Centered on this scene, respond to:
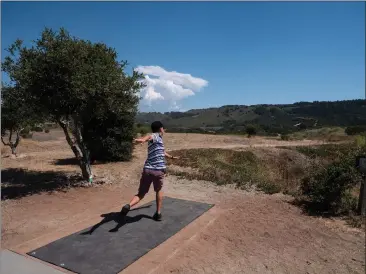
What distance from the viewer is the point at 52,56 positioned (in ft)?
26.5

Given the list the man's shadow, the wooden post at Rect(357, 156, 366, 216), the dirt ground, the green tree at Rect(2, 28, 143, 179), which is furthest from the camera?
the green tree at Rect(2, 28, 143, 179)

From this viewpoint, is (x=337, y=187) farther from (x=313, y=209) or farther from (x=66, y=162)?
(x=66, y=162)

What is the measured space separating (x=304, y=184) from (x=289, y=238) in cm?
281

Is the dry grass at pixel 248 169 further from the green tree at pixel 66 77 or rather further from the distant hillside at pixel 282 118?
the distant hillside at pixel 282 118

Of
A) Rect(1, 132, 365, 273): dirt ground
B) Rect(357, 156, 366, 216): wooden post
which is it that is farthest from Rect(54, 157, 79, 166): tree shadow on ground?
Rect(357, 156, 366, 216): wooden post

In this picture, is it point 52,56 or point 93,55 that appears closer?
point 52,56

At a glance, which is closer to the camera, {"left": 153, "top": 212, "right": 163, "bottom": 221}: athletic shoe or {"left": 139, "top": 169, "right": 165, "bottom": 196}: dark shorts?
{"left": 139, "top": 169, "right": 165, "bottom": 196}: dark shorts

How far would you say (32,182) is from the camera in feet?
33.2

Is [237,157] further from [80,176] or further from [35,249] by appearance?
[35,249]

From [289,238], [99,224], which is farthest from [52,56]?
[289,238]

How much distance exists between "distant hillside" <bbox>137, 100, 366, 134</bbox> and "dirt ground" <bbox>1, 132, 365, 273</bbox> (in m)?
40.2

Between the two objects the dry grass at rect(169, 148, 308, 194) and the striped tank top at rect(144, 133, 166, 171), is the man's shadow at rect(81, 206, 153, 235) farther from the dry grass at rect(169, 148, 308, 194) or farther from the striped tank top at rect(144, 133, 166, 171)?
A: the dry grass at rect(169, 148, 308, 194)

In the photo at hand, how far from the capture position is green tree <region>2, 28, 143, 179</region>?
26.7 ft

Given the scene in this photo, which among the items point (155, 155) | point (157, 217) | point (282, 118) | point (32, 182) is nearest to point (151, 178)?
point (155, 155)
